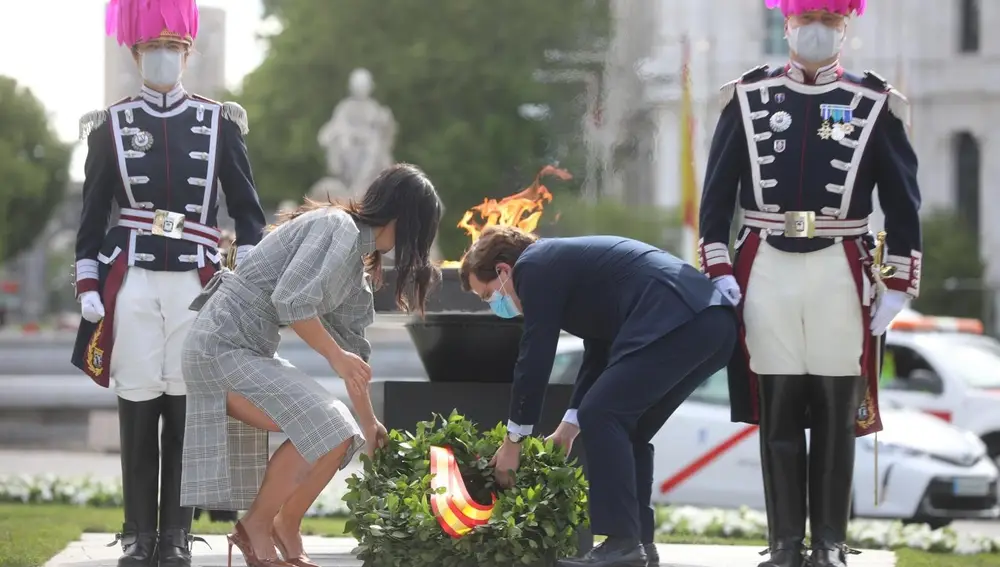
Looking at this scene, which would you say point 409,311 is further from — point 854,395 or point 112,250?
point 854,395

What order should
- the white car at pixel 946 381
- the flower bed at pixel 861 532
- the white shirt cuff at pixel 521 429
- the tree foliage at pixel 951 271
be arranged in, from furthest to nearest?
the tree foliage at pixel 951 271, the white car at pixel 946 381, the flower bed at pixel 861 532, the white shirt cuff at pixel 521 429

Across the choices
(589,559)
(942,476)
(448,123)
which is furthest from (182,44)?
(448,123)

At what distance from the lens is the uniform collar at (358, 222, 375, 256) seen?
20.7 feet

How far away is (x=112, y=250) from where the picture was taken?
681 centimetres

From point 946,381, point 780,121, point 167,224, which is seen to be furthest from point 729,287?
point 946,381

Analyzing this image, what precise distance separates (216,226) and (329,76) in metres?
35.6

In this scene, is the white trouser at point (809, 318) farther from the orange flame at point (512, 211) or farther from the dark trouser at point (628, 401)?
the orange flame at point (512, 211)

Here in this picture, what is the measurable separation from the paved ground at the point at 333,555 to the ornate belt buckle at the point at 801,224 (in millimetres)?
1611

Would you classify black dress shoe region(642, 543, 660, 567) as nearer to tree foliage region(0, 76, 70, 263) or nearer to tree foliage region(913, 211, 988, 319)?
tree foliage region(0, 76, 70, 263)

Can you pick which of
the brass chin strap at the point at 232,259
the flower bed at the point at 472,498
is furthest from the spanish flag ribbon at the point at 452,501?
the brass chin strap at the point at 232,259

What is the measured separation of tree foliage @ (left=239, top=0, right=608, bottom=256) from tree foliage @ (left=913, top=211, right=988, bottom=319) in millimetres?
12674

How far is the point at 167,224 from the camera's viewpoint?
6797mm

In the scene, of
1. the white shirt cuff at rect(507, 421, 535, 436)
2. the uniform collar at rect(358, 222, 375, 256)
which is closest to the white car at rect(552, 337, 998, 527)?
the uniform collar at rect(358, 222, 375, 256)

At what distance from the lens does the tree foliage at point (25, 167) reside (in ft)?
147
